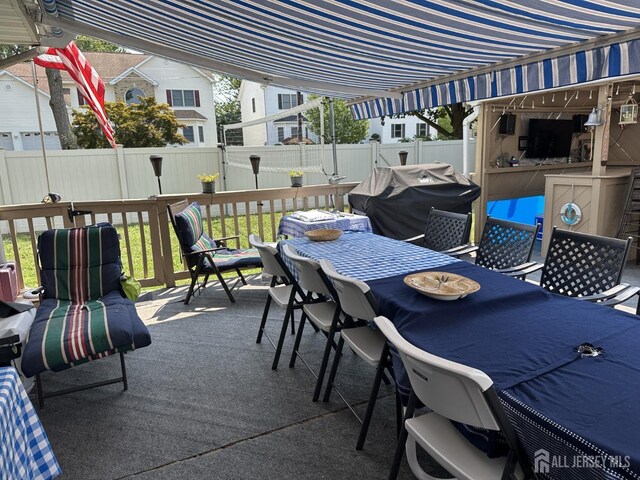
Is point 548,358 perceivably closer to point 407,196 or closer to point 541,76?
point 541,76

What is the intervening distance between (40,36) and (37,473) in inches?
131

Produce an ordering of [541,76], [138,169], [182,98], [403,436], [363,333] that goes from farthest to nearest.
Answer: [182,98], [138,169], [541,76], [363,333], [403,436]

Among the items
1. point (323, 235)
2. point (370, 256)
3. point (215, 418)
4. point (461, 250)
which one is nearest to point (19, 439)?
point (215, 418)

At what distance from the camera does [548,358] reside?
5.49ft

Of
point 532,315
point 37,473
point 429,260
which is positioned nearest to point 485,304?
point 532,315

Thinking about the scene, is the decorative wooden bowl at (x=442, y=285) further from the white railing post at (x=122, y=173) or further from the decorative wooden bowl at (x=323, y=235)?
the white railing post at (x=122, y=173)

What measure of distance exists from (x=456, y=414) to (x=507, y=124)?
25.5 ft

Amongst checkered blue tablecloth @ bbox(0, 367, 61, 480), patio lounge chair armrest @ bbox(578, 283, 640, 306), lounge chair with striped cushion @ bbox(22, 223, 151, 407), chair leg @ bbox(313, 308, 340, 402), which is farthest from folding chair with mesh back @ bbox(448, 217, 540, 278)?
checkered blue tablecloth @ bbox(0, 367, 61, 480)

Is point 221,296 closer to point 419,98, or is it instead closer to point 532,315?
point 419,98

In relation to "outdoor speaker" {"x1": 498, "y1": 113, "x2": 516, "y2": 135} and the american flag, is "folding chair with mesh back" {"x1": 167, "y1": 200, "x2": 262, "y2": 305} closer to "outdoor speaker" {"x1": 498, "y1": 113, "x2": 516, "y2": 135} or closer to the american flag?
the american flag

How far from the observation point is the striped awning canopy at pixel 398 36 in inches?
105

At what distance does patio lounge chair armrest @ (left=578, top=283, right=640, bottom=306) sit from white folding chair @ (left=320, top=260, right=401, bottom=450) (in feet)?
3.85

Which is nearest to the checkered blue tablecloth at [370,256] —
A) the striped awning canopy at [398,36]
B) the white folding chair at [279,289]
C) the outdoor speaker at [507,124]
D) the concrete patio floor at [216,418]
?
the white folding chair at [279,289]

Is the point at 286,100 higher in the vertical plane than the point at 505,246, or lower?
higher
